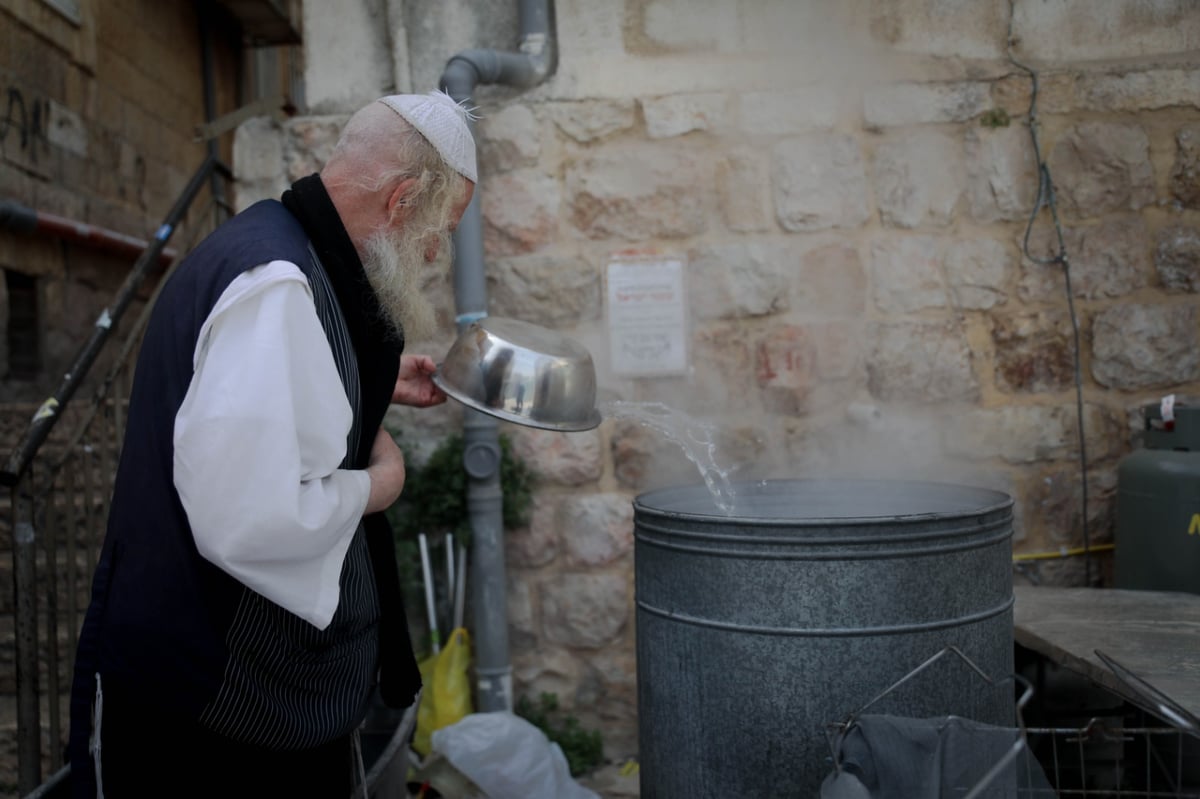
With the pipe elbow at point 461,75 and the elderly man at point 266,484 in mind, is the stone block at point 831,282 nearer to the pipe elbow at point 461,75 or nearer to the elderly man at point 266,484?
the pipe elbow at point 461,75

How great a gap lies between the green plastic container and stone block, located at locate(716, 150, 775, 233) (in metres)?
1.53

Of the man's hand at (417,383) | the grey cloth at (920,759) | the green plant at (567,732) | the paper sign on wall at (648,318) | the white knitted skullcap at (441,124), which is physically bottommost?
the green plant at (567,732)

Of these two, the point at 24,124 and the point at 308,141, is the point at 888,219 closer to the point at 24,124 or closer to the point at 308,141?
the point at 308,141

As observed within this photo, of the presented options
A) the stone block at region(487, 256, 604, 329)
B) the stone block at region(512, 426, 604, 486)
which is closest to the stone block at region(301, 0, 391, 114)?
the stone block at region(487, 256, 604, 329)

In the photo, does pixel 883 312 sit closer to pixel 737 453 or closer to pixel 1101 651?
pixel 737 453

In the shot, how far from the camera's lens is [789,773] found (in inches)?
82.4

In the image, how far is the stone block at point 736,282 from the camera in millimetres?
3719

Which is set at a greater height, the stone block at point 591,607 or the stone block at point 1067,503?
the stone block at point 1067,503

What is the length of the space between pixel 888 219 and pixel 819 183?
29 centimetres

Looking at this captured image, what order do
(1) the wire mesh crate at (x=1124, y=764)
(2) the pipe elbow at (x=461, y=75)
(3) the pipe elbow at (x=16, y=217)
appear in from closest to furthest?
(1) the wire mesh crate at (x=1124, y=764)
(2) the pipe elbow at (x=461, y=75)
(3) the pipe elbow at (x=16, y=217)

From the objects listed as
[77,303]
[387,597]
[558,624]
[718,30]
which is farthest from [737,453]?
[77,303]

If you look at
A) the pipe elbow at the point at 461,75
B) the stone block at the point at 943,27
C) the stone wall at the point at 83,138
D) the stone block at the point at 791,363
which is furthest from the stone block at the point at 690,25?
the stone wall at the point at 83,138

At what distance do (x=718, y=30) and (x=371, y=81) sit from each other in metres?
1.34

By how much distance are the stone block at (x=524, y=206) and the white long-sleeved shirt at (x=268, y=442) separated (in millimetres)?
2234
